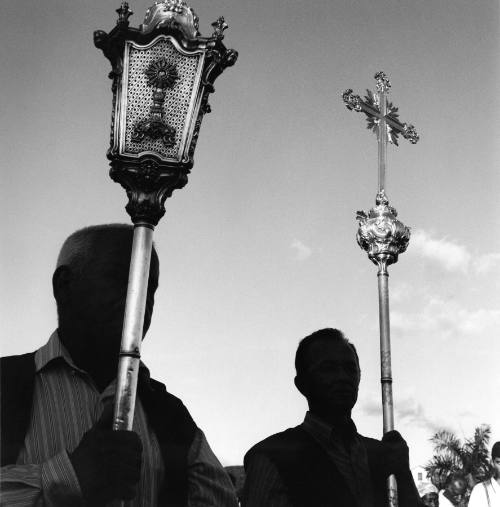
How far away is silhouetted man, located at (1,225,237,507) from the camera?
1.92m

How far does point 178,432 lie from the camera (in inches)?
91.1

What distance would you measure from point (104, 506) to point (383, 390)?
2526 millimetres

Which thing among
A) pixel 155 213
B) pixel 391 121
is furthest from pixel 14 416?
pixel 391 121

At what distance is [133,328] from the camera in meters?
2.08

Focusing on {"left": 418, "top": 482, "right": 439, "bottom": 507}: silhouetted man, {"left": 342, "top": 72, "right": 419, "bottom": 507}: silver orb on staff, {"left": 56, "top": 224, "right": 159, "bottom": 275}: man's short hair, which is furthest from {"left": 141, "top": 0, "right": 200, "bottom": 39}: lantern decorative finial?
{"left": 418, "top": 482, "right": 439, "bottom": 507}: silhouetted man

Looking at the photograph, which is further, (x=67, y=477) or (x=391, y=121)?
(x=391, y=121)

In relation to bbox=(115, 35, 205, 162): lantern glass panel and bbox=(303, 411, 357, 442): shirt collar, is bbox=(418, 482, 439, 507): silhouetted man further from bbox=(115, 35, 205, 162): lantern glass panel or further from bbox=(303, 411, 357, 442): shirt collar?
bbox=(115, 35, 205, 162): lantern glass panel

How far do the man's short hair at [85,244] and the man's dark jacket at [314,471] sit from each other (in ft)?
4.26

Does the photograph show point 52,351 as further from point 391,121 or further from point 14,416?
point 391,121

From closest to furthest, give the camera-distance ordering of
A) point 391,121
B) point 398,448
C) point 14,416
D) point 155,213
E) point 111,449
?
point 111,449 → point 14,416 → point 155,213 → point 398,448 → point 391,121

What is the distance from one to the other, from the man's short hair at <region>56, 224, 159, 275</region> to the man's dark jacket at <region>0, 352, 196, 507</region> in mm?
298

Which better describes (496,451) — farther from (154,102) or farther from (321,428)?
(154,102)

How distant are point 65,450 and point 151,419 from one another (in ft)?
1.35

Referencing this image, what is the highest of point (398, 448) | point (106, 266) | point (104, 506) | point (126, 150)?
point (126, 150)
